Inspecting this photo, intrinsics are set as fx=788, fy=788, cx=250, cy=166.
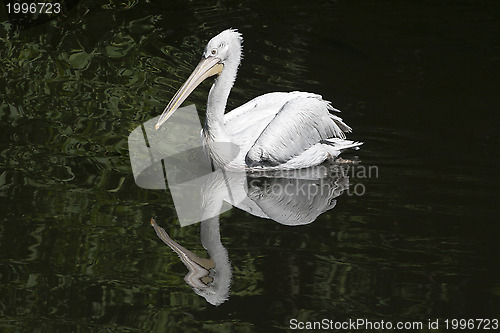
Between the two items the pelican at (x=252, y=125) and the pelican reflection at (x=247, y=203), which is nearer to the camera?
the pelican reflection at (x=247, y=203)

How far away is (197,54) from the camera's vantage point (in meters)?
7.38

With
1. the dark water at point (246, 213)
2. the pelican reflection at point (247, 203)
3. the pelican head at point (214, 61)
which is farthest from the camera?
the pelican head at point (214, 61)

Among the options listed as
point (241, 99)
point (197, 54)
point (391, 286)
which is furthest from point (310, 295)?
point (197, 54)

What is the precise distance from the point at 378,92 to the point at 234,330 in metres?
3.44

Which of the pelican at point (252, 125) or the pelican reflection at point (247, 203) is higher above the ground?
the pelican at point (252, 125)

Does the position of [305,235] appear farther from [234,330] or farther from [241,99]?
[241,99]

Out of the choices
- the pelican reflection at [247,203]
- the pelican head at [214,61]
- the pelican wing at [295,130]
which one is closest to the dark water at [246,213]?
the pelican reflection at [247,203]

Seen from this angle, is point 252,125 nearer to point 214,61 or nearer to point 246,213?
point 214,61

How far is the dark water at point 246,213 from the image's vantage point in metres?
4.23

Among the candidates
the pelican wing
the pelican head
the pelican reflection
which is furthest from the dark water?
the pelican head

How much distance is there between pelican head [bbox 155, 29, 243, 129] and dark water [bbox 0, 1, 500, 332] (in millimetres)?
609

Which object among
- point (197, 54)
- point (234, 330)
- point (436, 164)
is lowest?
point (234, 330)

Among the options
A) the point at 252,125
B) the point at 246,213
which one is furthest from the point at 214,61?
the point at 246,213

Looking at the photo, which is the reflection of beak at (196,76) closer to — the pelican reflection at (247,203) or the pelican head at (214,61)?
the pelican head at (214,61)
